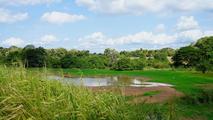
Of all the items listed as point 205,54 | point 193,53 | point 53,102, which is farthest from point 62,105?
point 193,53

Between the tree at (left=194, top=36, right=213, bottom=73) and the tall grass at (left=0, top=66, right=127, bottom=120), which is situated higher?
the tree at (left=194, top=36, right=213, bottom=73)

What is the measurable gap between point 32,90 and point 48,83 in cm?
36

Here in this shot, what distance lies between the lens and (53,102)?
21.8 ft

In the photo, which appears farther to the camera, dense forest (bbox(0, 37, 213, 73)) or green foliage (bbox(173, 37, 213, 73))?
dense forest (bbox(0, 37, 213, 73))

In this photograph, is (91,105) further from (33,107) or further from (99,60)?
(99,60)

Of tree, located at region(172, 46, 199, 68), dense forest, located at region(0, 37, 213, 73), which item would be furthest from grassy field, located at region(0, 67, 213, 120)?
tree, located at region(172, 46, 199, 68)

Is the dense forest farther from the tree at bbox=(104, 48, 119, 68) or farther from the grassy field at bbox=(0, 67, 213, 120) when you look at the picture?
the grassy field at bbox=(0, 67, 213, 120)

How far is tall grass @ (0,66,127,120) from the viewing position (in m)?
6.59

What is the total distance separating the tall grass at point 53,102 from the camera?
6.59m

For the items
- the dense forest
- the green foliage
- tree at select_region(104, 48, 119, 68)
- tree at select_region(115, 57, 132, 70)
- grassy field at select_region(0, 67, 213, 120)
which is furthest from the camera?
tree at select_region(104, 48, 119, 68)

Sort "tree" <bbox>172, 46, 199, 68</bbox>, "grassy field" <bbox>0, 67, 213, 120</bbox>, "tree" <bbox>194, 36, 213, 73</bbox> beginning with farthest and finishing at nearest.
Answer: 1. "tree" <bbox>172, 46, 199, 68</bbox>
2. "tree" <bbox>194, 36, 213, 73</bbox>
3. "grassy field" <bbox>0, 67, 213, 120</bbox>

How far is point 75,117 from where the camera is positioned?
667 centimetres

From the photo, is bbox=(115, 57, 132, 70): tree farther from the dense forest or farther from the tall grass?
the tall grass

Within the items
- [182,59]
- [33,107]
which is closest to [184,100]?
[33,107]
